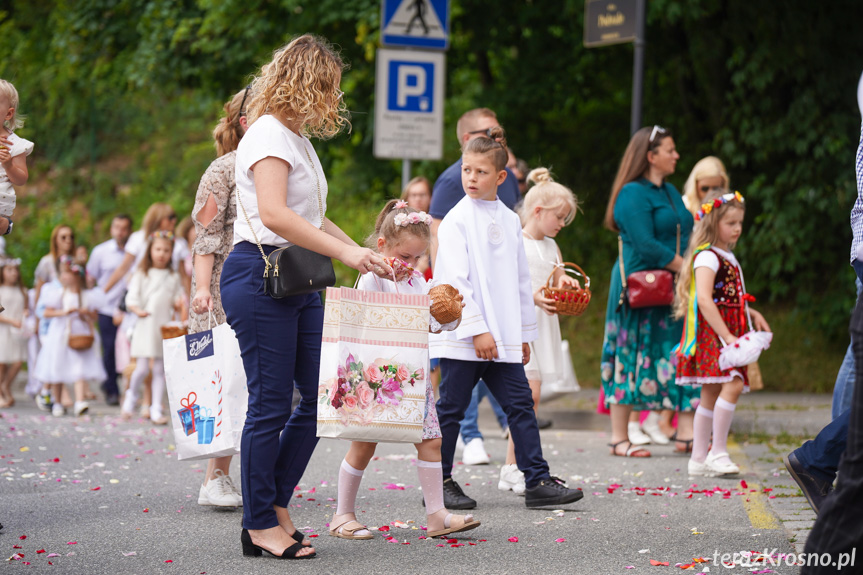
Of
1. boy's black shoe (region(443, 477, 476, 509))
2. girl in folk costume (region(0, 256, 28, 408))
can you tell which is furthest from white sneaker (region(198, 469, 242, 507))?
girl in folk costume (region(0, 256, 28, 408))

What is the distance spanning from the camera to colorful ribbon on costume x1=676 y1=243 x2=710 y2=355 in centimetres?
630

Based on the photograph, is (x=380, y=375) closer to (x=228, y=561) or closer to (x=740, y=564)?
(x=228, y=561)

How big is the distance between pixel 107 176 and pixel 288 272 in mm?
21946

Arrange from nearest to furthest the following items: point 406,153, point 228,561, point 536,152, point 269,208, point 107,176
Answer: point 269,208
point 228,561
point 406,153
point 536,152
point 107,176

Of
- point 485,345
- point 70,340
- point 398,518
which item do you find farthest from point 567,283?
point 70,340

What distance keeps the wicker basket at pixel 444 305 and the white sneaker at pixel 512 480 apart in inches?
68.3

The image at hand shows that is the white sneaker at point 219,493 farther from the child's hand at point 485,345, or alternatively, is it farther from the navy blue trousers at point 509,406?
the child's hand at point 485,345

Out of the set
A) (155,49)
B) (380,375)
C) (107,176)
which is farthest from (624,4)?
(107,176)

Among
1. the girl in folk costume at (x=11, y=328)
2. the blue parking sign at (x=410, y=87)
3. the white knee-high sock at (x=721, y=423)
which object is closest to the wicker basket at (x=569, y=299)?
the white knee-high sock at (x=721, y=423)

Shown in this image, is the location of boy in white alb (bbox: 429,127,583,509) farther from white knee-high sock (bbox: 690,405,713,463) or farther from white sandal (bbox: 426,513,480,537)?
white knee-high sock (bbox: 690,405,713,463)

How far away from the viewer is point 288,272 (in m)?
3.91

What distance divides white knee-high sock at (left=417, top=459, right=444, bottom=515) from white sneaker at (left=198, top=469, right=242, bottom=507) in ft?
3.78

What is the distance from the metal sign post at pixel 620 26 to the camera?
28.7ft

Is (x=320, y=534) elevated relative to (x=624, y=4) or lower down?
lower down
